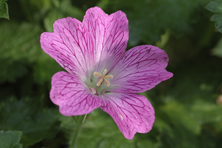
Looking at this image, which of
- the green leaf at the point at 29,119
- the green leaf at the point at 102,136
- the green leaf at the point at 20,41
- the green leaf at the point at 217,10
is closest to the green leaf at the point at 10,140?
the green leaf at the point at 29,119

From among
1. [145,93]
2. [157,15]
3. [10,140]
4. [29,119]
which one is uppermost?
[157,15]

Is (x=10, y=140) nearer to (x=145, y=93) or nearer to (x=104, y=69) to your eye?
(x=104, y=69)

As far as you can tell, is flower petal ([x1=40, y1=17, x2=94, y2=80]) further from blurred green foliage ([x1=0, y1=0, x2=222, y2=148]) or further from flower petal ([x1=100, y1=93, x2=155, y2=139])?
blurred green foliage ([x1=0, y1=0, x2=222, y2=148])

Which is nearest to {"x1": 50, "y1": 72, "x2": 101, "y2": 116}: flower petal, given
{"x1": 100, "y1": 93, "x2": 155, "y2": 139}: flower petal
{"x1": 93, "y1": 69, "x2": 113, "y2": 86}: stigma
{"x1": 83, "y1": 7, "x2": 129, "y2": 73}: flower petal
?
{"x1": 100, "y1": 93, "x2": 155, "y2": 139}: flower petal

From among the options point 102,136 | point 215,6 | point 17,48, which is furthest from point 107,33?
point 17,48

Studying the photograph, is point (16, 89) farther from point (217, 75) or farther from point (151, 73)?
point (217, 75)

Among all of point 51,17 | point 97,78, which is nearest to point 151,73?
point 97,78
